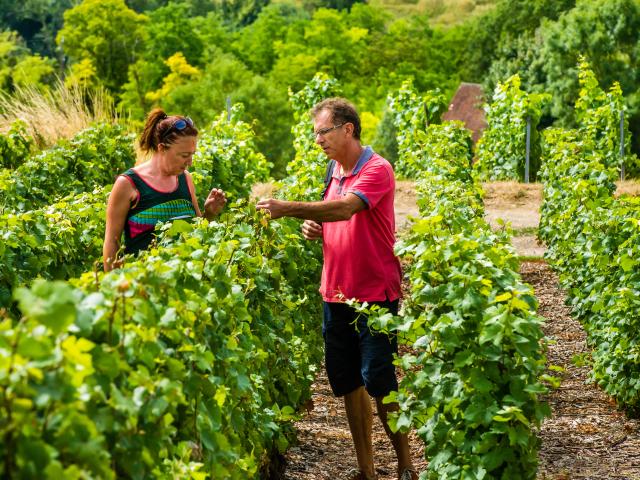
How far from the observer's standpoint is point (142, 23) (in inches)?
2874

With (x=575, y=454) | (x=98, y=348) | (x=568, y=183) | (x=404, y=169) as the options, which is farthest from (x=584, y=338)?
(x=404, y=169)

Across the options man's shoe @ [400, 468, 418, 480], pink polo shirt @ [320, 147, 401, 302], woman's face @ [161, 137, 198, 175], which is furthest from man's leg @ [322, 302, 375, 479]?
woman's face @ [161, 137, 198, 175]

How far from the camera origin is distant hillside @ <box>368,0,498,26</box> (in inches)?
4771

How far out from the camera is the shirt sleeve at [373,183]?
4.99 m

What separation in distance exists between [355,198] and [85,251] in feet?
7.06

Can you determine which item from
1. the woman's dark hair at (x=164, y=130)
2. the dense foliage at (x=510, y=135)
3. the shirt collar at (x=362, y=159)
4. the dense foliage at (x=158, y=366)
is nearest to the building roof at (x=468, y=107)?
the dense foliage at (x=510, y=135)

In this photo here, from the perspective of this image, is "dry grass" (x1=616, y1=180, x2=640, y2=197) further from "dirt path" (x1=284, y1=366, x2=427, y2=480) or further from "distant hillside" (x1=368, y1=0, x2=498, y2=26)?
"distant hillside" (x1=368, y1=0, x2=498, y2=26)

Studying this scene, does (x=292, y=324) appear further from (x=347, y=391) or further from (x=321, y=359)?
(x=321, y=359)

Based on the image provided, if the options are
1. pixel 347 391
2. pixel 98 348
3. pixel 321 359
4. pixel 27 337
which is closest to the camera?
pixel 27 337

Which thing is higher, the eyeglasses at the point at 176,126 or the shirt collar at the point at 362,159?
the eyeglasses at the point at 176,126

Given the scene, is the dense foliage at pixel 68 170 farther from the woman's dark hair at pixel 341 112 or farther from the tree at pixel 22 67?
the tree at pixel 22 67

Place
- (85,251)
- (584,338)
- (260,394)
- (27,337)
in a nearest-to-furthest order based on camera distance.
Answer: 1. (27,337)
2. (260,394)
3. (85,251)
4. (584,338)

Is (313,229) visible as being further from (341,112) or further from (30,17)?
(30,17)

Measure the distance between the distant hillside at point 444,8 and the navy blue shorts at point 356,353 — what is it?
114633 mm
